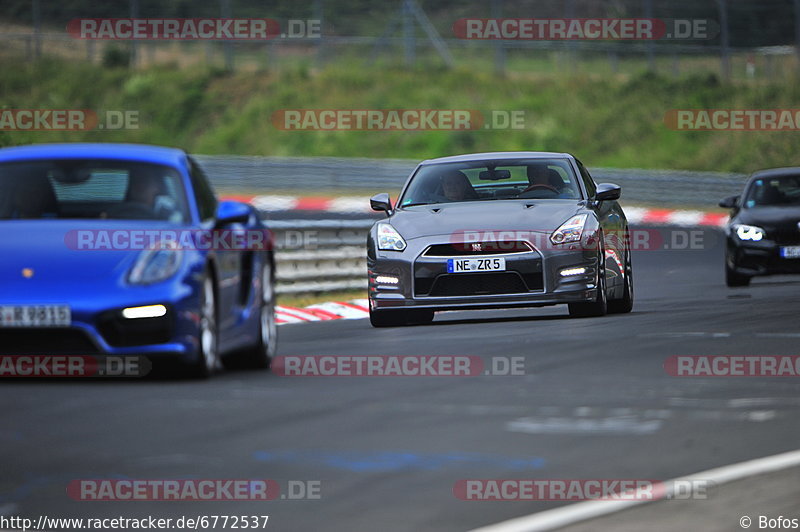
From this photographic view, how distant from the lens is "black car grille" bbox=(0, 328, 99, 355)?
337 inches

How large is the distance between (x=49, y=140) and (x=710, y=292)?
124 feet

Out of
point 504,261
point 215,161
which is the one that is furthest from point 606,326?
point 215,161

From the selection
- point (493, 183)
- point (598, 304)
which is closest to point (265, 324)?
point (598, 304)

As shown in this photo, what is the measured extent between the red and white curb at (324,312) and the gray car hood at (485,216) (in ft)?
9.18

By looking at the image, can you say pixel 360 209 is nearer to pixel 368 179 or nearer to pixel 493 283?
pixel 368 179

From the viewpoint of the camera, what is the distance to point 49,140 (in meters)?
52.9

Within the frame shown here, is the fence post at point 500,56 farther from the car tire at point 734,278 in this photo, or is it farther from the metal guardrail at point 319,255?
the car tire at point 734,278

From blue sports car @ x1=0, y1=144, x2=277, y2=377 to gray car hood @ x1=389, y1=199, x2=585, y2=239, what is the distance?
2.95 metres

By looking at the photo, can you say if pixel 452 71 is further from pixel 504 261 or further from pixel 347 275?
pixel 504 261

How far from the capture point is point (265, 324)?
1054 cm

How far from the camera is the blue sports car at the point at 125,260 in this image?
861 centimetres

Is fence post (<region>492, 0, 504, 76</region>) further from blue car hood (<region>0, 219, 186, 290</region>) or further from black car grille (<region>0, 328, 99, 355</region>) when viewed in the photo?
black car grille (<region>0, 328, 99, 355</region>)

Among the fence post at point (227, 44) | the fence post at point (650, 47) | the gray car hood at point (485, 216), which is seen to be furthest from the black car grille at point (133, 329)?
the fence post at point (227, 44)

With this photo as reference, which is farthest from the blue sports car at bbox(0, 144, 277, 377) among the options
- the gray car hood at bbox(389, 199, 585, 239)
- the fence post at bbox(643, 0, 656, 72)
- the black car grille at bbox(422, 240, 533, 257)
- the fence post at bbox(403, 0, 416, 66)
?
the fence post at bbox(403, 0, 416, 66)
